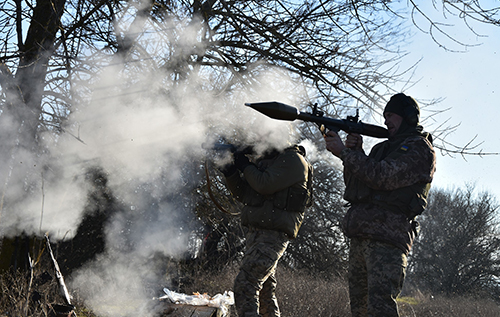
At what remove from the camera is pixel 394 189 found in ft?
8.84

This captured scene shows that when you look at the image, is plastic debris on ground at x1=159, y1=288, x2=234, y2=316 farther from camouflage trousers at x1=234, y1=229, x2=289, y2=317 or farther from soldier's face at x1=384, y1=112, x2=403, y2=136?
soldier's face at x1=384, y1=112, x2=403, y2=136

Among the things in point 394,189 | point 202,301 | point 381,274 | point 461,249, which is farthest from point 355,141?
point 461,249

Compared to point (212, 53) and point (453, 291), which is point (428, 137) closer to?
point (212, 53)

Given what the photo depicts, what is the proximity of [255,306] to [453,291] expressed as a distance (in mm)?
19875

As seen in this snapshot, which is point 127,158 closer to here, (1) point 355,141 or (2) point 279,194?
(2) point 279,194

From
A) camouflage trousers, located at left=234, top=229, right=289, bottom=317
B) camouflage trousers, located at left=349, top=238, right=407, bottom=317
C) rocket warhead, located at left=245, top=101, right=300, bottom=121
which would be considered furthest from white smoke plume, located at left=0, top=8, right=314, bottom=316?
camouflage trousers, located at left=349, top=238, right=407, bottom=317

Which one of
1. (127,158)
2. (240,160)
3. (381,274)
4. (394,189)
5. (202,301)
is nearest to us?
(381,274)

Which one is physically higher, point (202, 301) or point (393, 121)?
point (393, 121)

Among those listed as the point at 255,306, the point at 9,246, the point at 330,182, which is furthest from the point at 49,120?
the point at 330,182

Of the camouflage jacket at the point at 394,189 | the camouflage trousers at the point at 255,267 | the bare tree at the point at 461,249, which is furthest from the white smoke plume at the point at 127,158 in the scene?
the bare tree at the point at 461,249

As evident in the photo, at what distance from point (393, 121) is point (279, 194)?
3.50ft

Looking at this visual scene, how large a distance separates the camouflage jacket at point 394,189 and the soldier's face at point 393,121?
176 millimetres

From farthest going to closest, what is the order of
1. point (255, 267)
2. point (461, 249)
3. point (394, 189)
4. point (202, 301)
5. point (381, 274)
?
point (461, 249) → point (202, 301) → point (255, 267) → point (394, 189) → point (381, 274)

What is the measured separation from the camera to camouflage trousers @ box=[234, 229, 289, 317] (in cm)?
304
